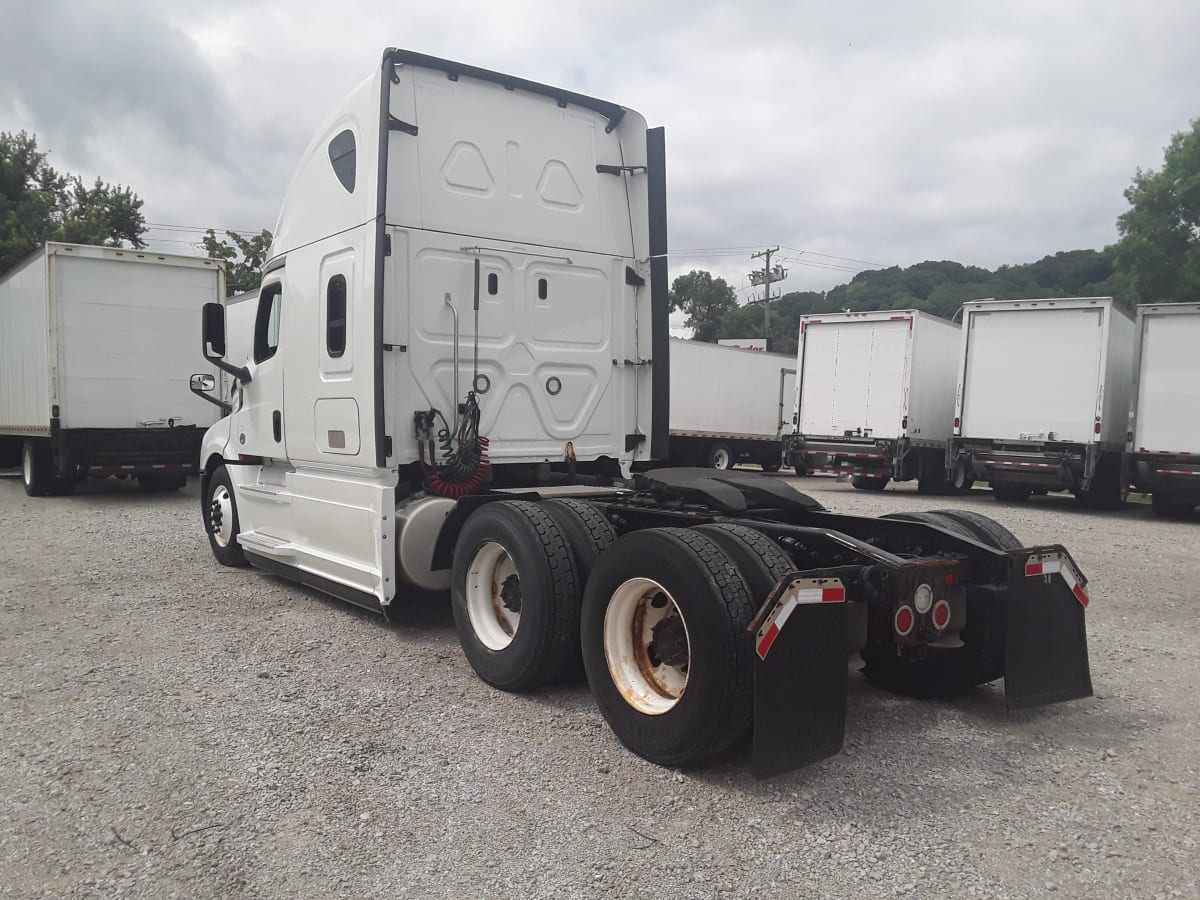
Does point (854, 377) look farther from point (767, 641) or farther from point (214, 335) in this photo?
point (767, 641)

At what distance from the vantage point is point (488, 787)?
3.62 meters

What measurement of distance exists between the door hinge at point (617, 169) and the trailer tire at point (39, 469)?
11865mm

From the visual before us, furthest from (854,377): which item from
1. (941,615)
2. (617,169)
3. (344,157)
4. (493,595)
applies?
(941,615)

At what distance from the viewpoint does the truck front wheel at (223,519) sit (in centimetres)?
787

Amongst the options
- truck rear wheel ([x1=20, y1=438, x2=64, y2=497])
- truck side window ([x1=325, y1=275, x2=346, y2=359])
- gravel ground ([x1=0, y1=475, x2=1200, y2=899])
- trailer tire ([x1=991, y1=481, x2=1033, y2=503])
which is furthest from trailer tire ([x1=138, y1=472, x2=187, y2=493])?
trailer tire ([x1=991, y1=481, x2=1033, y2=503])

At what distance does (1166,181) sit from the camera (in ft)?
99.6

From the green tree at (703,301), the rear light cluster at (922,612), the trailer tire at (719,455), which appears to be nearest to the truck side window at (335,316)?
the rear light cluster at (922,612)

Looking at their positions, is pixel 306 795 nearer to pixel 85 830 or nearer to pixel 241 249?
pixel 85 830

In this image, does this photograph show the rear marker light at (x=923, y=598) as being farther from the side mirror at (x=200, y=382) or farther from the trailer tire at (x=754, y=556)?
the side mirror at (x=200, y=382)

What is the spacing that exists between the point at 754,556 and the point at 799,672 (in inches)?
21.0

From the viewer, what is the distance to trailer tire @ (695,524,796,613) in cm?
361

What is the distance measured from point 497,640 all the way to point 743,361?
Result: 61.2ft

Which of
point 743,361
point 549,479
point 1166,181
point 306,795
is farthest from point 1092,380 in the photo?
point 1166,181

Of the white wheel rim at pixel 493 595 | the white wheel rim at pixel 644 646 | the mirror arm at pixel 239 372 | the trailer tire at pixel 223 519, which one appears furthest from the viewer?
the trailer tire at pixel 223 519
